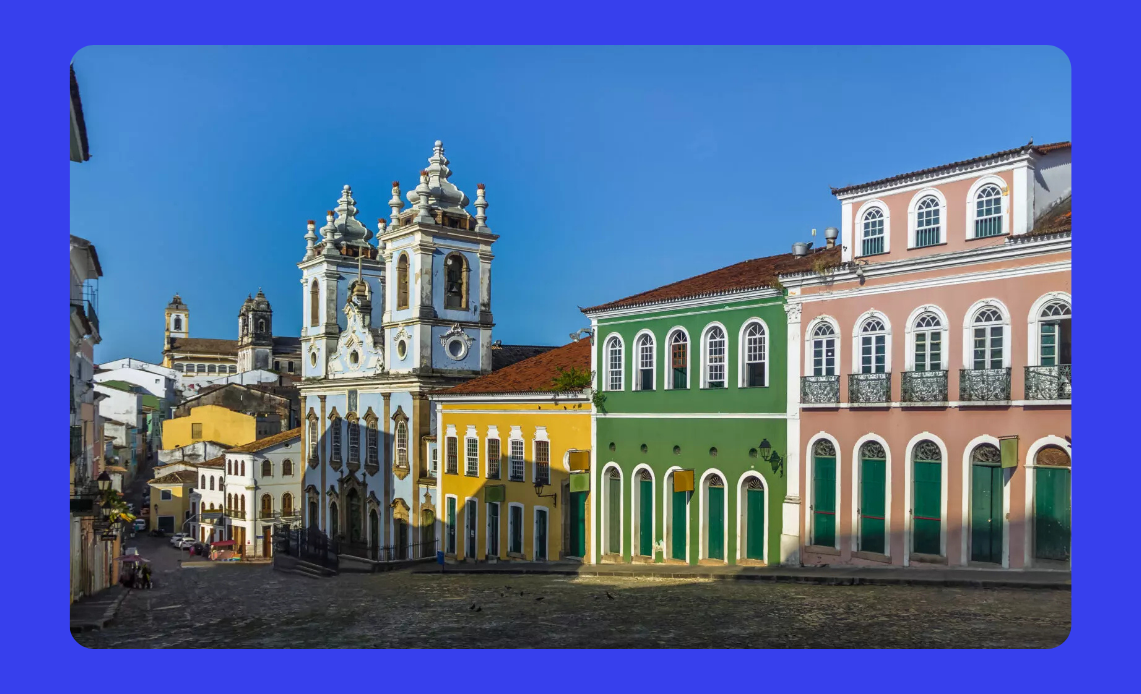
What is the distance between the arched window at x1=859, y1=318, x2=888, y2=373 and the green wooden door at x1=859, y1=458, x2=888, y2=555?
1.00 metres

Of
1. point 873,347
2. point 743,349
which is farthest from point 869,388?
point 743,349

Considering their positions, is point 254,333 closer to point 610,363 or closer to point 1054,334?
point 610,363

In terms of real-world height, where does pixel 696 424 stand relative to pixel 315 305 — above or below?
below

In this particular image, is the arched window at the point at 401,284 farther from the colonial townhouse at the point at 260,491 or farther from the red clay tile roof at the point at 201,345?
the red clay tile roof at the point at 201,345

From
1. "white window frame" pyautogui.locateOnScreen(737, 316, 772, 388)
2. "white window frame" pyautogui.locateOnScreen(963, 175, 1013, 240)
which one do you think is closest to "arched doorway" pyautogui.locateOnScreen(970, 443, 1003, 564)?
"white window frame" pyautogui.locateOnScreen(963, 175, 1013, 240)

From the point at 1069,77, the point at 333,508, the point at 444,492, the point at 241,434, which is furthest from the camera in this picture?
the point at 333,508

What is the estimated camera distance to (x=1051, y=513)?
9.54m

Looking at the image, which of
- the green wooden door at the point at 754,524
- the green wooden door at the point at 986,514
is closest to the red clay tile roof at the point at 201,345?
the green wooden door at the point at 754,524

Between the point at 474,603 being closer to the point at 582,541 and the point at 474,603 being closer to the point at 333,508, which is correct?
the point at 582,541

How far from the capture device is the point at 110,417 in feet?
40.0

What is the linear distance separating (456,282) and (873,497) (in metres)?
11.7

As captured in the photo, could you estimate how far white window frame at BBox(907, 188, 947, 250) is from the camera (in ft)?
33.8

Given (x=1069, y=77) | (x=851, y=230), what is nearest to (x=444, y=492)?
(x=851, y=230)

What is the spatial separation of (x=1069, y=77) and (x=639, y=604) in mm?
6690
